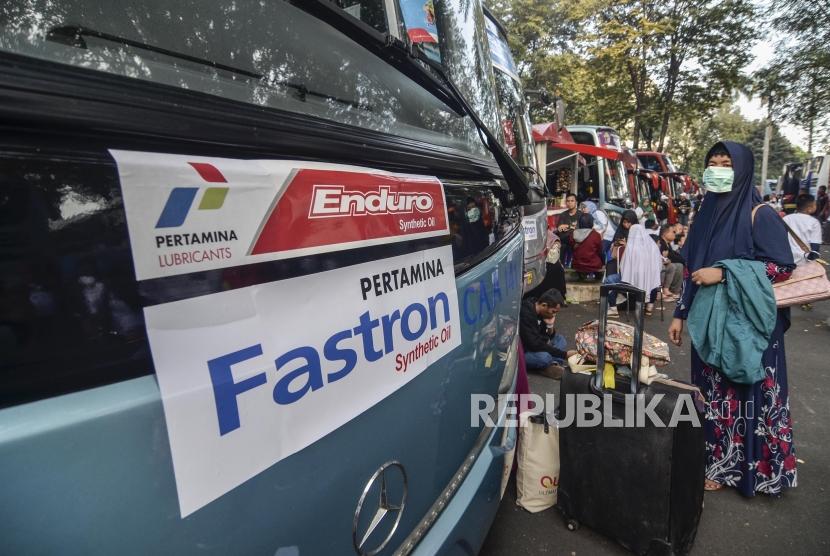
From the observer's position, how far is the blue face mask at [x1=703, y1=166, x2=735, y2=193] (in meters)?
2.34

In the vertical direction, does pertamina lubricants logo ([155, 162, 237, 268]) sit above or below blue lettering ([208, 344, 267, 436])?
above

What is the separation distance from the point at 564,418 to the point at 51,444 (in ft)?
6.92

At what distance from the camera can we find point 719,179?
236 cm

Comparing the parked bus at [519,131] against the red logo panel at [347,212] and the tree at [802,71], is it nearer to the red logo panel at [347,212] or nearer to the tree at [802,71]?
the red logo panel at [347,212]

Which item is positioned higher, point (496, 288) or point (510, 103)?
point (510, 103)

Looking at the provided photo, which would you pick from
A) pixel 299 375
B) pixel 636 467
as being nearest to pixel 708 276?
pixel 636 467

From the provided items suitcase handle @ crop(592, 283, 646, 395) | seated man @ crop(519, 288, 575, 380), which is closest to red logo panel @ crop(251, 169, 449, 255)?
suitcase handle @ crop(592, 283, 646, 395)

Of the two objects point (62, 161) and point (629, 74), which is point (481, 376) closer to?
point (62, 161)

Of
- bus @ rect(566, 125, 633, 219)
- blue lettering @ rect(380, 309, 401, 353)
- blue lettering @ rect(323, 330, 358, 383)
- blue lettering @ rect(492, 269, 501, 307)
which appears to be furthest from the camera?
bus @ rect(566, 125, 633, 219)

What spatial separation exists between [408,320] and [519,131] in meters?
3.64

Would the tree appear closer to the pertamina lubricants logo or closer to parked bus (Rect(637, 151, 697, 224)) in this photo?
parked bus (Rect(637, 151, 697, 224))

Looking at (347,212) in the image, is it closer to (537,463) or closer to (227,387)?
(227,387)

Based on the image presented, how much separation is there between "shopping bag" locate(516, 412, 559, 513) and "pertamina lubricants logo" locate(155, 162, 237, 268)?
2.07 metres

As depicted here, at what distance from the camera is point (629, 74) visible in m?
16.1
